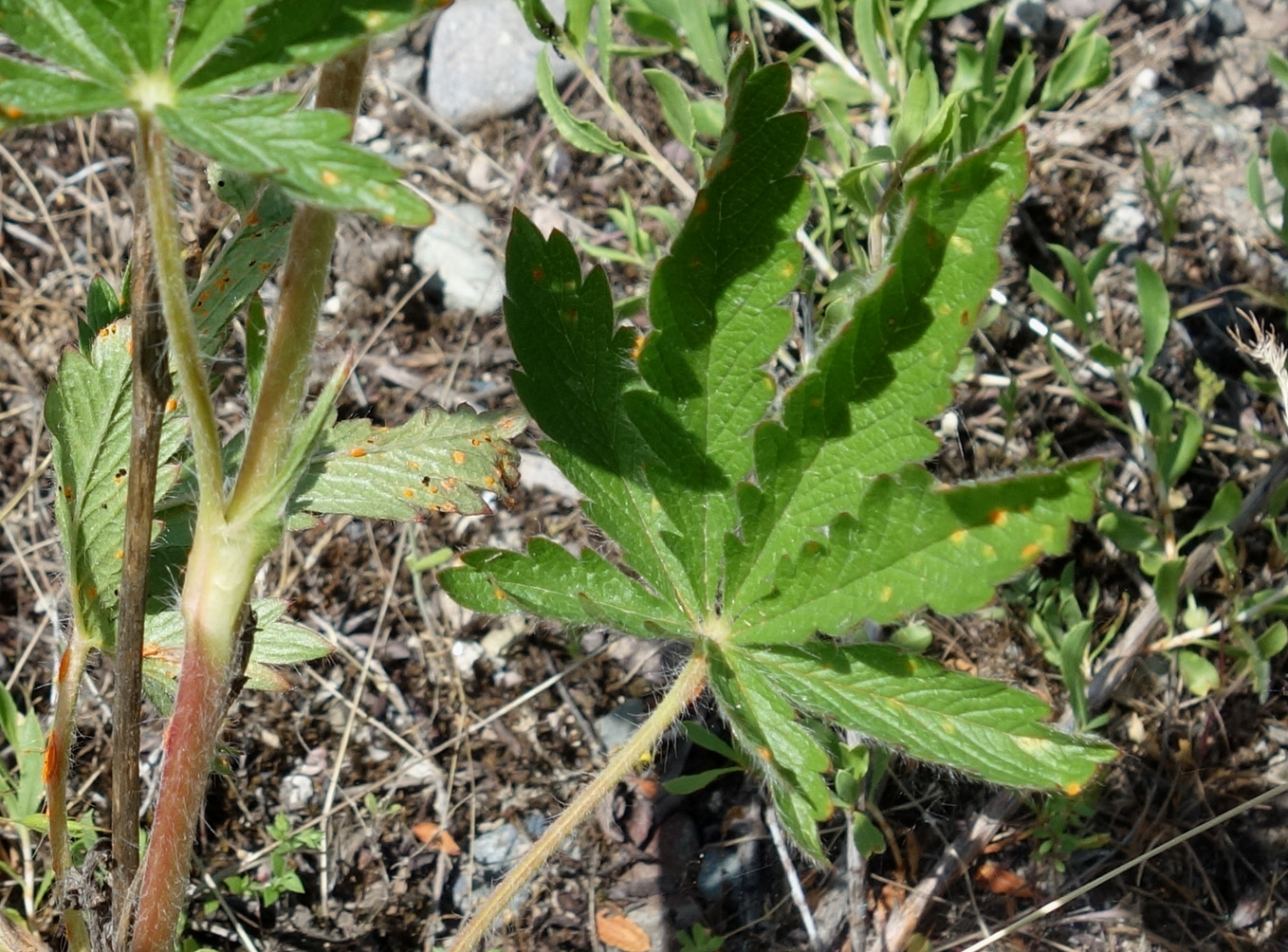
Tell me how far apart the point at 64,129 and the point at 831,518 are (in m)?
2.99

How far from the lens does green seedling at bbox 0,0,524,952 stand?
1.10 meters

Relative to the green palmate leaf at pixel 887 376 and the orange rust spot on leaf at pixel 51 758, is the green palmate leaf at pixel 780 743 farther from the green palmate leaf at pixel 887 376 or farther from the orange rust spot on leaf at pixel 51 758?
the orange rust spot on leaf at pixel 51 758

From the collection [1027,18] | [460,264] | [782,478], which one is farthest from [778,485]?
[1027,18]

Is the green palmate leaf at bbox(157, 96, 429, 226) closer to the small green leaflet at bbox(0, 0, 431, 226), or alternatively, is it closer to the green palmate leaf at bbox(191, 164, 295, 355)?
the small green leaflet at bbox(0, 0, 431, 226)

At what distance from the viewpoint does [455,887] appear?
2451 mm

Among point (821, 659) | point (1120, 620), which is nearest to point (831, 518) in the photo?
point (821, 659)

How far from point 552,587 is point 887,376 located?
A: 0.58m

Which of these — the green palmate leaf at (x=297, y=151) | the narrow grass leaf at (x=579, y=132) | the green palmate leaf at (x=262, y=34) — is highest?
the green palmate leaf at (x=262, y=34)

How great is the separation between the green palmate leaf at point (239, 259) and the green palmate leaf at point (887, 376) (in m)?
0.83

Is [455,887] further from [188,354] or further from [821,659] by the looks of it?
[188,354]

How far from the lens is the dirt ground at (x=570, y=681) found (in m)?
2.39

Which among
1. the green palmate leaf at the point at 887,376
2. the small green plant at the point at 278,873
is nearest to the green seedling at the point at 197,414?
the small green plant at the point at 278,873

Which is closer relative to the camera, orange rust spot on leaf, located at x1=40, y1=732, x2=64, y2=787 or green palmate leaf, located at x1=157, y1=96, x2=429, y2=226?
green palmate leaf, located at x1=157, y1=96, x2=429, y2=226

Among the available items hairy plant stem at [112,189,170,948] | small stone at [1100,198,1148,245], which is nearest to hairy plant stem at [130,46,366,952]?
hairy plant stem at [112,189,170,948]
